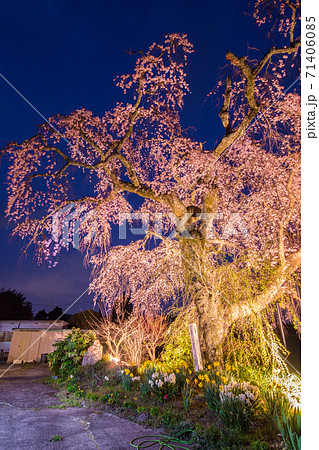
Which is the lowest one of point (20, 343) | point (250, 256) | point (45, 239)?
point (20, 343)

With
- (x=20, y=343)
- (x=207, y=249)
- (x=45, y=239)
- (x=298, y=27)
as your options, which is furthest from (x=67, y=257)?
(x=20, y=343)

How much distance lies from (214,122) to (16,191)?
4738 mm

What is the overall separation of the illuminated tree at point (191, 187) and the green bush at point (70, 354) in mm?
1450

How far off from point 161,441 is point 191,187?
475 centimetres

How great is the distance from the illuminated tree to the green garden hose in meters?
2.22

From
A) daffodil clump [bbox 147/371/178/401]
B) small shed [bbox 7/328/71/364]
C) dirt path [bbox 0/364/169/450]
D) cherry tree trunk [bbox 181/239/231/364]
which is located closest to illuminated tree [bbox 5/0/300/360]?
cherry tree trunk [bbox 181/239/231/364]

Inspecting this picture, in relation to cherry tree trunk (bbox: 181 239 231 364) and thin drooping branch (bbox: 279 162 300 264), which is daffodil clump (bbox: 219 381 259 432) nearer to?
cherry tree trunk (bbox: 181 239 231 364)

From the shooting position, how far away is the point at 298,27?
525 centimetres

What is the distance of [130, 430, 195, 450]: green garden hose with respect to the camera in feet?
9.42

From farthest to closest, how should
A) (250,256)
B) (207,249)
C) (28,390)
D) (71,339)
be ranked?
(71,339)
(28,390)
(207,249)
(250,256)

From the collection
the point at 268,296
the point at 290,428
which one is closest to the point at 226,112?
the point at 268,296

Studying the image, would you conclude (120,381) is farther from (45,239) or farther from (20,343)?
(20,343)

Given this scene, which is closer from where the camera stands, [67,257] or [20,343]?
[67,257]

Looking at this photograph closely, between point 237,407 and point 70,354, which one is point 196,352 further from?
point 70,354
